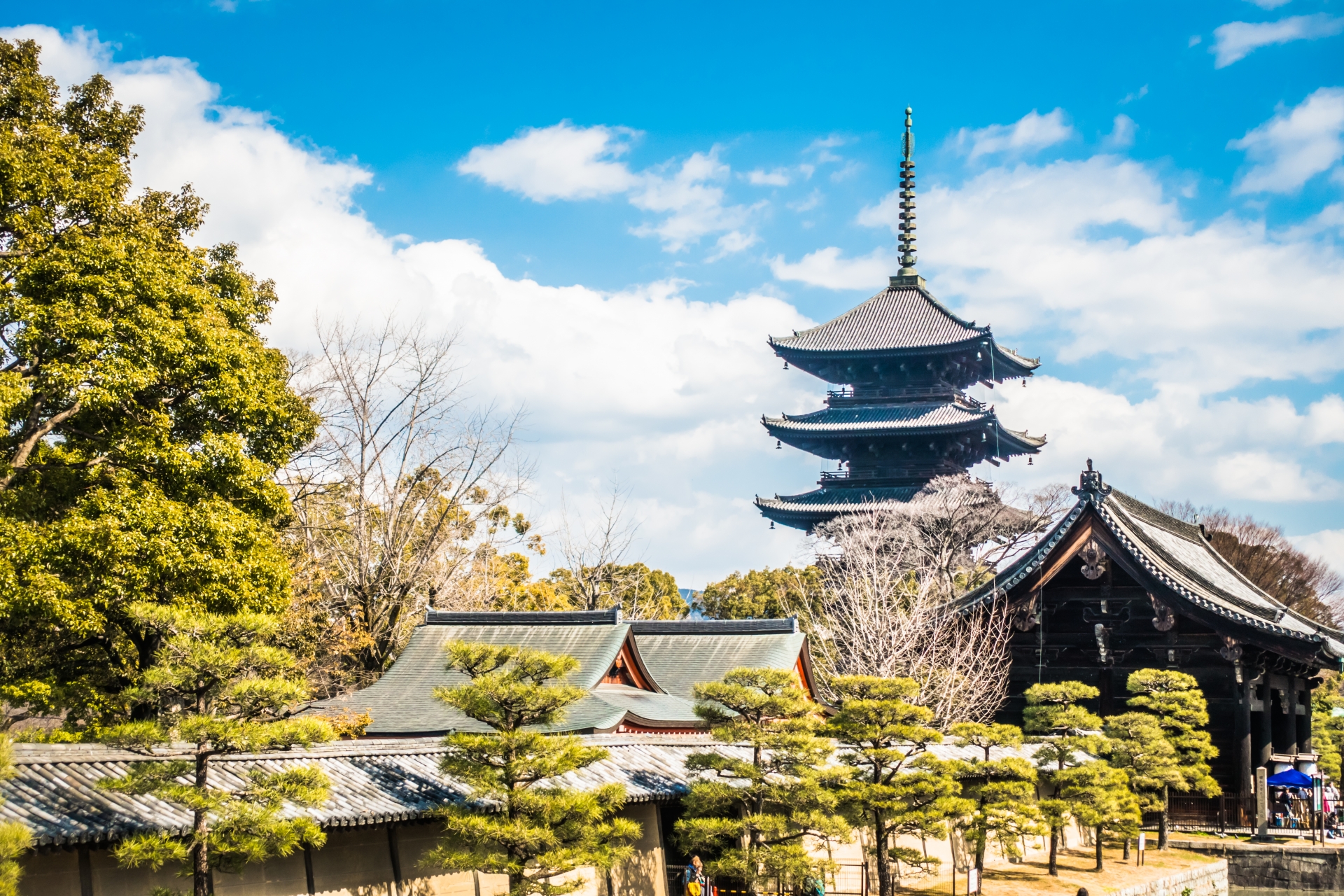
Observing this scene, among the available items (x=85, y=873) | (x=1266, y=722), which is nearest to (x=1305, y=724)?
(x=1266, y=722)

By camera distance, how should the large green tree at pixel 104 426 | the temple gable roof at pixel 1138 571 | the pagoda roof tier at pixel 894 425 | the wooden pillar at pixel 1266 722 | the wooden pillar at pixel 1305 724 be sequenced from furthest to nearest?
the pagoda roof tier at pixel 894 425
the wooden pillar at pixel 1305 724
the wooden pillar at pixel 1266 722
the temple gable roof at pixel 1138 571
the large green tree at pixel 104 426

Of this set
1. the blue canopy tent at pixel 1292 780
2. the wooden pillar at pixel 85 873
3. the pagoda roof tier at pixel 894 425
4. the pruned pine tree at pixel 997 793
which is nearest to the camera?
the wooden pillar at pixel 85 873

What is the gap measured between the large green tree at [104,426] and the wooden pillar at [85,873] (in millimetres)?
4311

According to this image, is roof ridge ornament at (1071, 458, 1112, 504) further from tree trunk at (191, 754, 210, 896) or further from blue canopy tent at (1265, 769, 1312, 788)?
tree trunk at (191, 754, 210, 896)

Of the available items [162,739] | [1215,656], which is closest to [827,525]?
[1215,656]

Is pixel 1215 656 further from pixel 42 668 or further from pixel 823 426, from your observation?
pixel 42 668

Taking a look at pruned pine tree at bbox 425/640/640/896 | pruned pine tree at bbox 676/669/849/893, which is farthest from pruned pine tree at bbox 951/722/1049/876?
pruned pine tree at bbox 425/640/640/896

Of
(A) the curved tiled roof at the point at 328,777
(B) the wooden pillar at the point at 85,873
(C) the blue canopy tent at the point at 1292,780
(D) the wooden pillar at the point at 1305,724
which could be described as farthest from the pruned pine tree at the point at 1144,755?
(B) the wooden pillar at the point at 85,873

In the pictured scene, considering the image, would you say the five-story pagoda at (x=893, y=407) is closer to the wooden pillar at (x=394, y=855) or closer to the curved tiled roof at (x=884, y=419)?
the curved tiled roof at (x=884, y=419)

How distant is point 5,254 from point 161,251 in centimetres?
247

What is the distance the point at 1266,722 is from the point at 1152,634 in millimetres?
3478

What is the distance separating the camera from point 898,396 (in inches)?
2082

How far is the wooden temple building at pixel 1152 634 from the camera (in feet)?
99.6

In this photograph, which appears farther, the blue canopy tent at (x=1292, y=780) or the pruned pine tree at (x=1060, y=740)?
the blue canopy tent at (x=1292, y=780)
